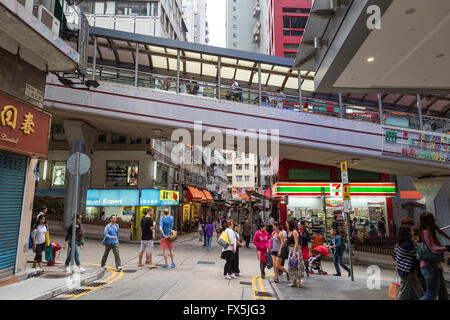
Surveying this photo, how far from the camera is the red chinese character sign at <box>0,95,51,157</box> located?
7.25 meters

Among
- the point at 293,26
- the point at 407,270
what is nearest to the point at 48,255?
the point at 407,270

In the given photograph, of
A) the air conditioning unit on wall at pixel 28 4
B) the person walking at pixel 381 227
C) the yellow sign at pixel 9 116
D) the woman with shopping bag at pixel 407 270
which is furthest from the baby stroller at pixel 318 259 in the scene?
the person walking at pixel 381 227

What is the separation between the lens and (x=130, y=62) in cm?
1923

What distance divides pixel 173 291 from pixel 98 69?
1397 cm

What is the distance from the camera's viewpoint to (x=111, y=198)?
21172 millimetres

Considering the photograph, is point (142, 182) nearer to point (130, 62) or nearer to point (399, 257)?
point (130, 62)

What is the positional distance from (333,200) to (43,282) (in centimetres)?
1978

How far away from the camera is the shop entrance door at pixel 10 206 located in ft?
24.9

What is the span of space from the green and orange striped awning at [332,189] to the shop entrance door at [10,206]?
17247mm

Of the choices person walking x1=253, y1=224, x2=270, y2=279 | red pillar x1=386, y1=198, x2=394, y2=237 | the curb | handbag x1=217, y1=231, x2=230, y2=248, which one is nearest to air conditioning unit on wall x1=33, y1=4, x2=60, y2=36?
the curb

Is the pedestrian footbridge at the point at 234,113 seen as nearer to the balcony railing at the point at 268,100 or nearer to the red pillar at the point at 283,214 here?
the balcony railing at the point at 268,100

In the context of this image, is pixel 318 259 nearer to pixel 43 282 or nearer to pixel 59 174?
pixel 43 282

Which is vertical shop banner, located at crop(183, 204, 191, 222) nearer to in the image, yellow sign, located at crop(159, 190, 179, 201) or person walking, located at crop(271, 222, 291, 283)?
yellow sign, located at crop(159, 190, 179, 201)

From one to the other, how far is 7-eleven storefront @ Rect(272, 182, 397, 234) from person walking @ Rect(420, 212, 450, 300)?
56.6 feet
